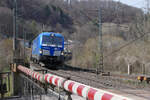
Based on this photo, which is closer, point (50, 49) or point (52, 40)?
point (50, 49)

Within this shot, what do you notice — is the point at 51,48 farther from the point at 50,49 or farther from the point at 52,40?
the point at 52,40

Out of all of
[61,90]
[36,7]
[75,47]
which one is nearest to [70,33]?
[75,47]

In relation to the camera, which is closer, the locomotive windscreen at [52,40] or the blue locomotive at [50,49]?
the blue locomotive at [50,49]

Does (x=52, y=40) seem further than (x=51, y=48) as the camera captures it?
Yes

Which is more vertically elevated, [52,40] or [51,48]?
[52,40]

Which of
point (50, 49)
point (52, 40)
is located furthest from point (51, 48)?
point (52, 40)

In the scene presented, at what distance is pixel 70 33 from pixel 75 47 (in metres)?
2.77

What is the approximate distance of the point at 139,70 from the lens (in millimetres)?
25953

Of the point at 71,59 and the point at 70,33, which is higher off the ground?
the point at 70,33

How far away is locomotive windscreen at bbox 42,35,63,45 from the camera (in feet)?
62.2

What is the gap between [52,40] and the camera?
19.2m

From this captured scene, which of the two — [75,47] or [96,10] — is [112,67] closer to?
[75,47]

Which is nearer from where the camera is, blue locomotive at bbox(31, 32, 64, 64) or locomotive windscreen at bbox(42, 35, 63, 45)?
blue locomotive at bbox(31, 32, 64, 64)

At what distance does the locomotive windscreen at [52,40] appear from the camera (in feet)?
62.2
